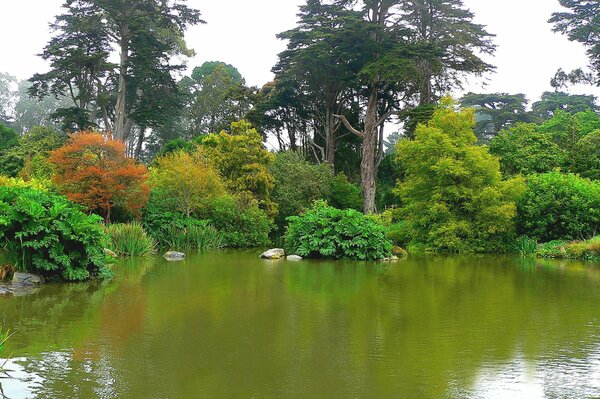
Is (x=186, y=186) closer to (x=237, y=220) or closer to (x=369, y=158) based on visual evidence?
(x=237, y=220)

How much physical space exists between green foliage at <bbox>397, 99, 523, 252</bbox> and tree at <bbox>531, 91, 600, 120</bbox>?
2406 centimetres

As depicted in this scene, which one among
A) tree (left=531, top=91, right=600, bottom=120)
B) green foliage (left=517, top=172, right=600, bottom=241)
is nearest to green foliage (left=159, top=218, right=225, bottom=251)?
green foliage (left=517, top=172, right=600, bottom=241)

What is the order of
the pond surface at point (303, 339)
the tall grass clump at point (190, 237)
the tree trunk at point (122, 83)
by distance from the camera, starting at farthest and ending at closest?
the tree trunk at point (122, 83) → the tall grass clump at point (190, 237) → the pond surface at point (303, 339)

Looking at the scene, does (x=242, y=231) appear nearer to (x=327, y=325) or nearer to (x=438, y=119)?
(x=438, y=119)

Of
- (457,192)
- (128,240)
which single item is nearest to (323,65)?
(457,192)

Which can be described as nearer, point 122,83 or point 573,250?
point 573,250

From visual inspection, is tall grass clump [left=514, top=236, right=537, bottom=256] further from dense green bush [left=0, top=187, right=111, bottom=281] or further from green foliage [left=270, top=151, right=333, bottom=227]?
dense green bush [left=0, top=187, right=111, bottom=281]

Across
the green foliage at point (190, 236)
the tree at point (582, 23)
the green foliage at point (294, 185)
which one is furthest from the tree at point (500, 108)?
the green foliage at point (190, 236)

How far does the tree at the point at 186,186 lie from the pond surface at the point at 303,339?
404 inches

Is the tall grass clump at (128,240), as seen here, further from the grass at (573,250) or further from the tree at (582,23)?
the tree at (582,23)

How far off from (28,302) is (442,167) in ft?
51.0

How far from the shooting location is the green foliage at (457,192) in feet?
67.3

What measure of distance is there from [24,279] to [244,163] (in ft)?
49.9

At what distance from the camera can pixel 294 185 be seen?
88.1ft
